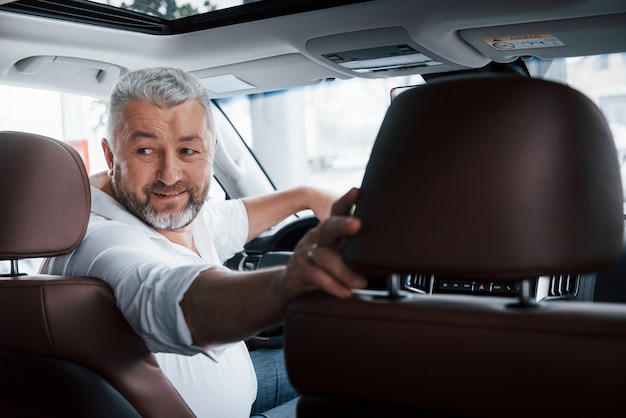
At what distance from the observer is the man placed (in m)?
1.44

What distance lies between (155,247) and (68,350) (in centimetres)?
43

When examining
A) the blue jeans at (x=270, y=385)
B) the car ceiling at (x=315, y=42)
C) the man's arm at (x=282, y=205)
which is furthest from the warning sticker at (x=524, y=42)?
the blue jeans at (x=270, y=385)

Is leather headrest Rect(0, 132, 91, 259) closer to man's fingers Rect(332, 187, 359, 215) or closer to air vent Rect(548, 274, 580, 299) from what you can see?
man's fingers Rect(332, 187, 359, 215)

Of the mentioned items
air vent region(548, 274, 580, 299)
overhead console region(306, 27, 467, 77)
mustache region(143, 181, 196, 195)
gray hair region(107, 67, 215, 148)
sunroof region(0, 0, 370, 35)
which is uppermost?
sunroof region(0, 0, 370, 35)

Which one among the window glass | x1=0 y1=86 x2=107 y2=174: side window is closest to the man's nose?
x1=0 y1=86 x2=107 y2=174: side window

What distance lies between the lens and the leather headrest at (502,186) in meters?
0.99

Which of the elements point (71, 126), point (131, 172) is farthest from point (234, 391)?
point (71, 126)

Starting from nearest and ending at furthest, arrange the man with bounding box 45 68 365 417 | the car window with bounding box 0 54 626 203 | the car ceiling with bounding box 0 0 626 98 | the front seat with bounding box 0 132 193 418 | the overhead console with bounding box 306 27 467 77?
1. the man with bounding box 45 68 365 417
2. the front seat with bounding box 0 132 193 418
3. the car ceiling with bounding box 0 0 626 98
4. the overhead console with bounding box 306 27 467 77
5. the car window with bounding box 0 54 626 203

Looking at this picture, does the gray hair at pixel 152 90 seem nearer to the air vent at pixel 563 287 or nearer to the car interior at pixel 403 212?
the car interior at pixel 403 212

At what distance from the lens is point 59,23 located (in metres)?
2.37

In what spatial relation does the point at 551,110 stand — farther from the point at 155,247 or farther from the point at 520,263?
the point at 155,247

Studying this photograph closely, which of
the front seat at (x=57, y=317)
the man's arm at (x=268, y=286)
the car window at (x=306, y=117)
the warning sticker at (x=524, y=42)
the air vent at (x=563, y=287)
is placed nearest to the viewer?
the man's arm at (x=268, y=286)

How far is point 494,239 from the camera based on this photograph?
100 cm

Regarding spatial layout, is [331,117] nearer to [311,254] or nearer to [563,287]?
[563,287]
